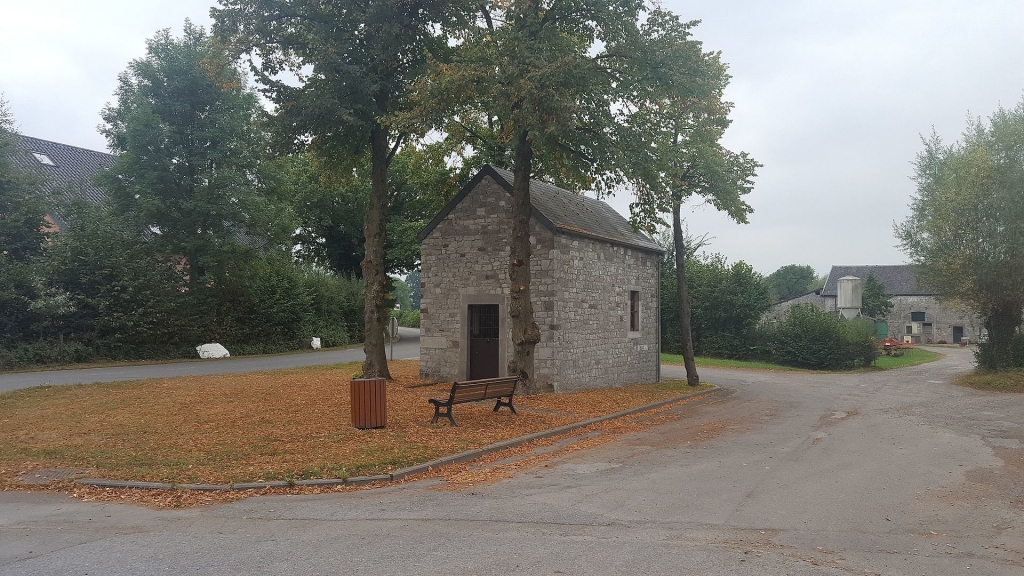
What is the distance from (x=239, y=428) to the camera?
11.3 meters

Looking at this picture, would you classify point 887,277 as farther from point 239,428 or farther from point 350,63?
point 239,428

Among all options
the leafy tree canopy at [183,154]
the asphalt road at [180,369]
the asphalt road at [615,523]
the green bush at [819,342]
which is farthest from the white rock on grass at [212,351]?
the green bush at [819,342]

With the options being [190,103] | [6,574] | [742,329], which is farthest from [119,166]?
[742,329]

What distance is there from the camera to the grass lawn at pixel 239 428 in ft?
27.8

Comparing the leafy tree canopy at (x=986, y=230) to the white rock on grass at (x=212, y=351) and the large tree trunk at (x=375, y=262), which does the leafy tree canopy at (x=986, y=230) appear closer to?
the large tree trunk at (x=375, y=262)

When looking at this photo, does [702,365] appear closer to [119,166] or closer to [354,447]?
[354,447]

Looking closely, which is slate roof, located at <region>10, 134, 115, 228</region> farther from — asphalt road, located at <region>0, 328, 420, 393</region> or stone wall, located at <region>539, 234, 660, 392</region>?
stone wall, located at <region>539, 234, 660, 392</region>

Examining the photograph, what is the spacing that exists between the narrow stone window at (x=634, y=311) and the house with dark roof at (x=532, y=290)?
0.73 m

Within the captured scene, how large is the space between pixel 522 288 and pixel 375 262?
15.8 ft

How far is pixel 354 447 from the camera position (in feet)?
31.9

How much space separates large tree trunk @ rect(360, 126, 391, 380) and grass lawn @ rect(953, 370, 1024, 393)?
19456 millimetres

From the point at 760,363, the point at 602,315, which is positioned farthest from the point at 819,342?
the point at 602,315

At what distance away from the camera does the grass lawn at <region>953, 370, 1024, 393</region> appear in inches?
858

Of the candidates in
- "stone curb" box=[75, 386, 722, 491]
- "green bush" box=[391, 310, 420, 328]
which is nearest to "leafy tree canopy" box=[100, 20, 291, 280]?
"stone curb" box=[75, 386, 722, 491]
